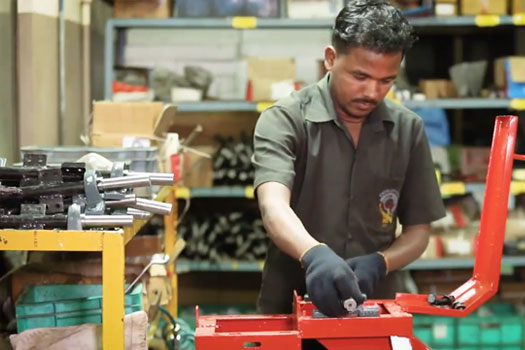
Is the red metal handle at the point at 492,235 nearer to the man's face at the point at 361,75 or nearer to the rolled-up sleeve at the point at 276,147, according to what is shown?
the man's face at the point at 361,75

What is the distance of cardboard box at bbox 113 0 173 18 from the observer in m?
3.85

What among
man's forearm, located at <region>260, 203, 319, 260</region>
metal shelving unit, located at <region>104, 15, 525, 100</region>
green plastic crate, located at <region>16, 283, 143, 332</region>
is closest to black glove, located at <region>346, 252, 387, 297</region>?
man's forearm, located at <region>260, 203, 319, 260</region>

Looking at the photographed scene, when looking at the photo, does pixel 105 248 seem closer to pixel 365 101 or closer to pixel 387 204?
pixel 365 101

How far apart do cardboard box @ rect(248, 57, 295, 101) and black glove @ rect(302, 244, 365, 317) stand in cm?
227

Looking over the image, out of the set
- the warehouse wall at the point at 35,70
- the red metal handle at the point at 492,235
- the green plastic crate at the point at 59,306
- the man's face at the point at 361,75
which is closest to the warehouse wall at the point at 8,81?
the warehouse wall at the point at 35,70

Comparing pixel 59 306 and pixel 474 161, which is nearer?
pixel 59 306

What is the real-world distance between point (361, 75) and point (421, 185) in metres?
0.48

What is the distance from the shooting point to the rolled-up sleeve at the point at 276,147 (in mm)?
2029

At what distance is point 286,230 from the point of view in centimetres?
190

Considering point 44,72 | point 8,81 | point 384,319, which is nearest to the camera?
point 384,319

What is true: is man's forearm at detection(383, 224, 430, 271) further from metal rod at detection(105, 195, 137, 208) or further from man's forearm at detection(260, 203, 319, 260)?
metal rod at detection(105, 195, 137, 208)

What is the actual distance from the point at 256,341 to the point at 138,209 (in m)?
0.56

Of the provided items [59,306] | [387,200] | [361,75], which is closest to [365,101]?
[361,75]

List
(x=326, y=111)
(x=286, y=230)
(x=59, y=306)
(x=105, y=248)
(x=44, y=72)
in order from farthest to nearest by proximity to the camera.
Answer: (x=44, y=72)
(x=326, y=111)
(x=59, y=306)
(x=286, y=230)
(x=105, y=248)
